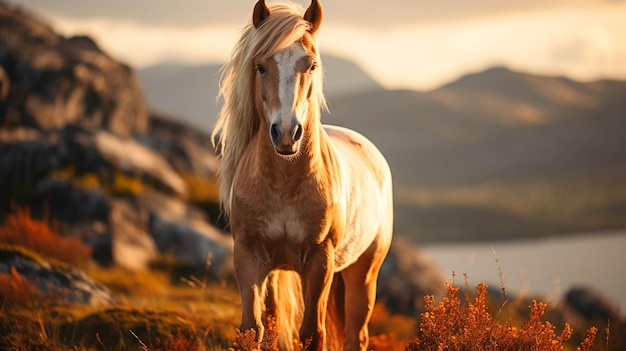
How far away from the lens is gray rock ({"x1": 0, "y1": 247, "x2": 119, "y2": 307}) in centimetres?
632

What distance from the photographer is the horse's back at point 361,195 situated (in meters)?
4.64

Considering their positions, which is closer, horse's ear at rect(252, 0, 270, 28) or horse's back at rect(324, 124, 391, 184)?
horse's ear at rect(252, 0, 270, 28)

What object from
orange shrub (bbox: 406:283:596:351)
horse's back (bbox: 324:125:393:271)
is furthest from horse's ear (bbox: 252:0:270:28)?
orange shrub (bbox: 406:283:596:351)

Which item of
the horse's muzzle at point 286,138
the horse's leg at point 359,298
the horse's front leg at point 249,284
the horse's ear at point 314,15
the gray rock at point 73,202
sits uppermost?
the horse's ear at point 314,15

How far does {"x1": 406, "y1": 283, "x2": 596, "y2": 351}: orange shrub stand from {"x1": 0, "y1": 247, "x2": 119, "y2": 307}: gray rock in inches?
139

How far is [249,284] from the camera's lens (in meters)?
3.97

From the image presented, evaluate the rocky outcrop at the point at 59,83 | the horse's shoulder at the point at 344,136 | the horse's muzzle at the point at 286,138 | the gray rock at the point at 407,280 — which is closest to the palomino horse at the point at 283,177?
the horse's muzzle at the point at 286,138

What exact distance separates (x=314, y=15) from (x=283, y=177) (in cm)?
107

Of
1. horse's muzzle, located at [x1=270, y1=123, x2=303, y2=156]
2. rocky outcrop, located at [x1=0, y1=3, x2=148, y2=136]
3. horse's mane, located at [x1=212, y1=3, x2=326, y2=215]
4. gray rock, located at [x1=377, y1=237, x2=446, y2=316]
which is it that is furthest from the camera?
rocky outcrop, located at [x1=0, y1=3, x2=148, y2=136]

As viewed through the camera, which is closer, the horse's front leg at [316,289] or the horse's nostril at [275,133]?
the horse's nostril at [275,133]

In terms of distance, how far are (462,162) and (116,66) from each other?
10179cm

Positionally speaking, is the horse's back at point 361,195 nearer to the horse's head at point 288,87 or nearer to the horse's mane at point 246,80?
the horse's mane at point 246,80

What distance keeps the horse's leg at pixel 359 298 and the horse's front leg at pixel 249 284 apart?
122cm

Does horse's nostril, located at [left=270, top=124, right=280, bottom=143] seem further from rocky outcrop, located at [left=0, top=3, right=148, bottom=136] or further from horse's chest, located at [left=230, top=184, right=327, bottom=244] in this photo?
rocky outcrop, located at [left=0, top=3, right=148, bottom=136]
